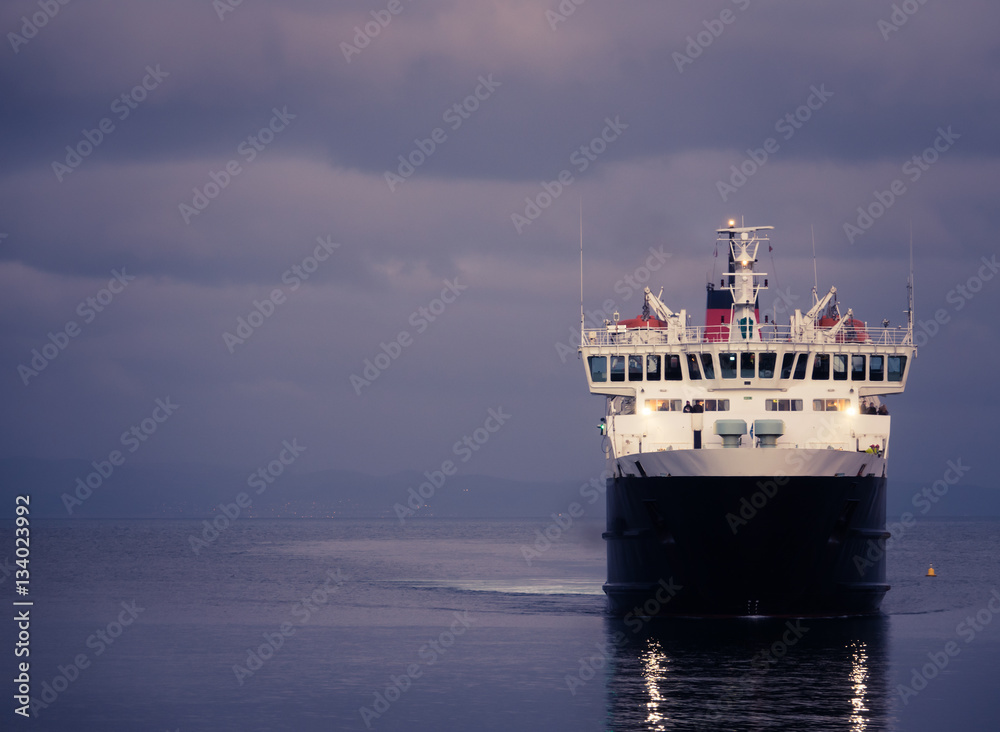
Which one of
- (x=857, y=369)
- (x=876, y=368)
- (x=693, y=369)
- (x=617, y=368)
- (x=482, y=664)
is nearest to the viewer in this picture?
(x=482, y=664)

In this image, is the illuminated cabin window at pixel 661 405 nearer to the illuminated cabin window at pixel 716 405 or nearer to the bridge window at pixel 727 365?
the illuminated cabin window at pixel 716 405

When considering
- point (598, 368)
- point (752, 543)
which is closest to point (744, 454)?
point (752, 543)

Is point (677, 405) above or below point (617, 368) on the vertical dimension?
below

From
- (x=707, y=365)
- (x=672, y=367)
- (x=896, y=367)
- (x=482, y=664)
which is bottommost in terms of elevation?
(x=482, y=664)

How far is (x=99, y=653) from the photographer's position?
139 ft

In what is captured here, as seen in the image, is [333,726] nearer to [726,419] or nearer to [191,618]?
[726,419]

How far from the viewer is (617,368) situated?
151 feet

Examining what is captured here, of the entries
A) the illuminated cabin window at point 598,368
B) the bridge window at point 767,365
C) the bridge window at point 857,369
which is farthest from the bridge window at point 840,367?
the illuminated cabin window at point 598,368

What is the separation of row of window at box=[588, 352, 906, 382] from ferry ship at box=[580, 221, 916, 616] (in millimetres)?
45

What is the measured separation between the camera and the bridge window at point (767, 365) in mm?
43125

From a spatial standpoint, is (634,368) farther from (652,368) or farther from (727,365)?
(727,365)

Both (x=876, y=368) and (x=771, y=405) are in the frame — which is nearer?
(x=771, y=405)

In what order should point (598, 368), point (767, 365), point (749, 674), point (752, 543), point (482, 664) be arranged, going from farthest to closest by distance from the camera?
point (598, 368) → point (767, 365) → point (752, 543) → point (482, 664) → point (749, 674)

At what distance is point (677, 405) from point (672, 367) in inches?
49.6
